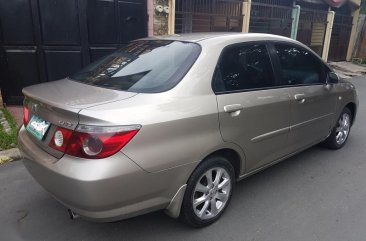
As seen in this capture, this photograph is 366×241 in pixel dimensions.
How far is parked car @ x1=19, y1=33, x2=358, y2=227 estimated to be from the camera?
2.19 m

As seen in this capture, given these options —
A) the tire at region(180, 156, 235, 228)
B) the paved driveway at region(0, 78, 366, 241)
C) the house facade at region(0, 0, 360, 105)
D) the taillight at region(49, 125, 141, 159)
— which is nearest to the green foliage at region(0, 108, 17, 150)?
the paved driveway at region(0, 78, 366, 241)

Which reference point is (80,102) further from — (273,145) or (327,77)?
(327,77)

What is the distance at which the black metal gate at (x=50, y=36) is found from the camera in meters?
6.08

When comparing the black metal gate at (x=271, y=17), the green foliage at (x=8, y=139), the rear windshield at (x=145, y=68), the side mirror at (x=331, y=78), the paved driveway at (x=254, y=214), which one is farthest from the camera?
the black metal gate at (x=271, y=17)

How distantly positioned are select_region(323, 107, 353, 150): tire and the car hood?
133 inches

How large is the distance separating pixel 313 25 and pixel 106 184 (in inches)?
590

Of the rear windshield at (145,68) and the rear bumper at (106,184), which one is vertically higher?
the rear windshield at (145,68)

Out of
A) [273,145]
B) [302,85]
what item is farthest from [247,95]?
[302,85]

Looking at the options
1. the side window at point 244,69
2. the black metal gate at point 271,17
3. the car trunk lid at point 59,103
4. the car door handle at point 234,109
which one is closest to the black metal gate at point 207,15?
the black metal gate at point 271,17

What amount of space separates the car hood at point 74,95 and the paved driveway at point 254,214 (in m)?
1.14

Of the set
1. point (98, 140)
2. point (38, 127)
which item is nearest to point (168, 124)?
point (98, 140)

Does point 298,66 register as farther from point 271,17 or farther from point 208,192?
point 271,17

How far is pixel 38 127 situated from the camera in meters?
2.59

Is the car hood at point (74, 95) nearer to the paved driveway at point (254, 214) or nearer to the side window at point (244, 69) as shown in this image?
the side window at point (244, 69)
